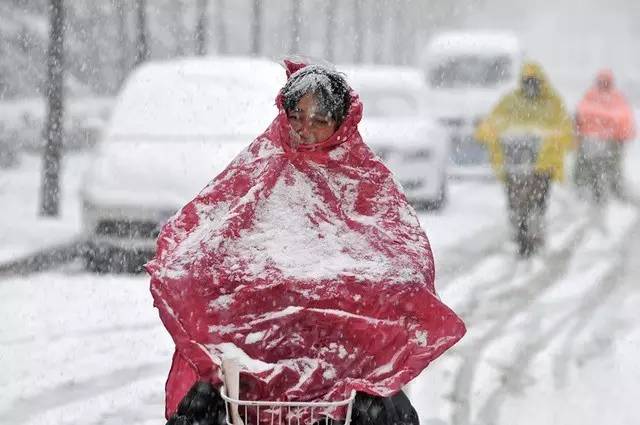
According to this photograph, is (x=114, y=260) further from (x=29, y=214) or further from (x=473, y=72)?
(x=473, y=72)

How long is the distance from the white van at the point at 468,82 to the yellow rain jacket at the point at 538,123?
Result: 25.1 feet

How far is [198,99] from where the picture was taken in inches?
445

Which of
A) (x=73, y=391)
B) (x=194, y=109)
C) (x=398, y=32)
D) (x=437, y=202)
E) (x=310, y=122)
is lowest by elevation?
(x=398, y=32)

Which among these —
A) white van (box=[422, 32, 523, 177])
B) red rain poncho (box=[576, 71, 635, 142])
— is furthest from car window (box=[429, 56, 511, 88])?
red rain poncho (box=[576, 71, 635, 142])

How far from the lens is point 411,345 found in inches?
111

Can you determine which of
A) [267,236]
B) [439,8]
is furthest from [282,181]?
[439,8]

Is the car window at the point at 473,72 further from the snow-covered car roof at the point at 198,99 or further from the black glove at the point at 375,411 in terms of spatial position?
the black glove at the point at 375,411

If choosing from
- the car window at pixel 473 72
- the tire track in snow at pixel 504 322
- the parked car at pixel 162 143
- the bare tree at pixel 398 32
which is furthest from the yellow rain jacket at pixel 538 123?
the bare tree at pixel 398 32

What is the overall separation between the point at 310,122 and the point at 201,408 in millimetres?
745

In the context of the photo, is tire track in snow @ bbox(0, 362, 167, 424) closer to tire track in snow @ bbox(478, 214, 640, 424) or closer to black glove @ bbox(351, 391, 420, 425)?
tire track in snow @ bbox(478, 214, 640, 424)

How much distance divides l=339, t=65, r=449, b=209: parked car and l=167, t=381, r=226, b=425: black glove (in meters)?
11.4

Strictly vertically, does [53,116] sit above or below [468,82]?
above

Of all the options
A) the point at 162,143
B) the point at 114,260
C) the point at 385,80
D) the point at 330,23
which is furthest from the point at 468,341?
the point at 330,23

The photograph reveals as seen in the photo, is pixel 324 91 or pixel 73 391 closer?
pixel 324 91
